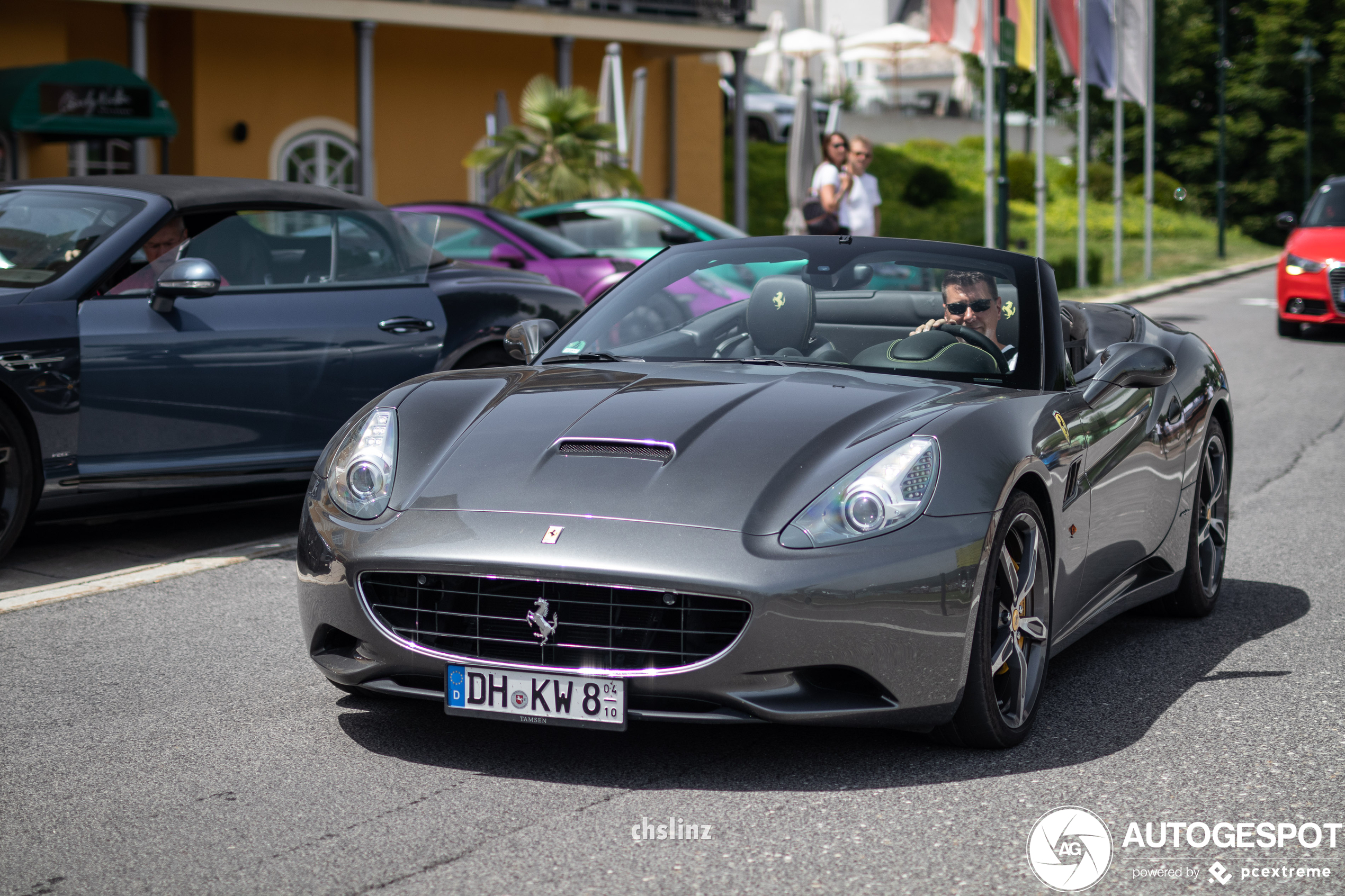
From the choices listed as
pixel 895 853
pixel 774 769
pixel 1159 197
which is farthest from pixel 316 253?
pixel 1159 197

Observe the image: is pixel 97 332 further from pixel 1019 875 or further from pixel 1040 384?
pixel 1019 875

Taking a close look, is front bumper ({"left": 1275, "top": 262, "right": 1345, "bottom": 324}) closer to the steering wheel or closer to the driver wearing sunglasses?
the driver wearing sunglasses

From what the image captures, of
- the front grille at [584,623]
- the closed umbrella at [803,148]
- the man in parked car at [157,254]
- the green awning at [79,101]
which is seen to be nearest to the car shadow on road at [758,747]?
the front grille at [584,623]

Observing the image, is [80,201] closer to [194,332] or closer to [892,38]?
[194,332]

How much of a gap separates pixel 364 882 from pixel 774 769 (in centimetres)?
114

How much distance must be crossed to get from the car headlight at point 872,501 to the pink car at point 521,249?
9.37 meters

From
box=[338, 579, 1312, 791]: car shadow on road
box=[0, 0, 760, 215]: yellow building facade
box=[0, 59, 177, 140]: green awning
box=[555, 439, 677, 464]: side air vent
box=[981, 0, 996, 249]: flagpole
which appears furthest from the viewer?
box=[0, 0, 760, 215]: yellow building facade

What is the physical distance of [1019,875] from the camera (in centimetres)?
332

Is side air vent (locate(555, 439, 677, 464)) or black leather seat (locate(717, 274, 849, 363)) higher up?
black leather seat (locate(717, 274, 849, 363))

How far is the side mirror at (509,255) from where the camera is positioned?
43.4ft

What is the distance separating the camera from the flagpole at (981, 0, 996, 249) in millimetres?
19875

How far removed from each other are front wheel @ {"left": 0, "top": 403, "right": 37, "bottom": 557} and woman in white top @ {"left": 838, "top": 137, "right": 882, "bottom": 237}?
9544mm

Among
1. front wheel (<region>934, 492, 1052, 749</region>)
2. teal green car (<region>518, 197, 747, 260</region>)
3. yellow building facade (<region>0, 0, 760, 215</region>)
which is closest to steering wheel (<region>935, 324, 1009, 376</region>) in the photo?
front wheel (<region>934, 492, 1052, 749</region>)

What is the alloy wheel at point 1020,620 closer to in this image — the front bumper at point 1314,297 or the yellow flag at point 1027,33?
the front bumper at point 1314,297
